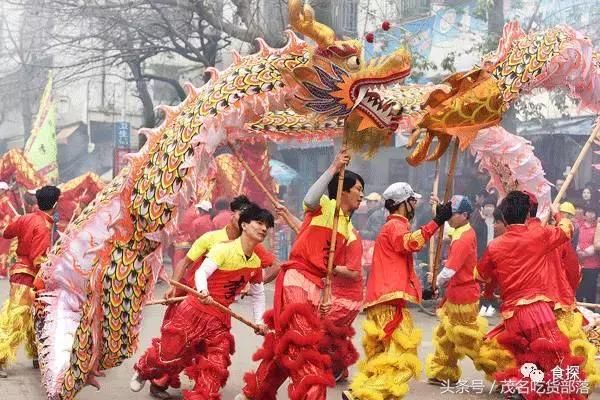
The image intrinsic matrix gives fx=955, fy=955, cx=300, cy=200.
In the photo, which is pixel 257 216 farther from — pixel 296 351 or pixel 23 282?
pixel 23 282

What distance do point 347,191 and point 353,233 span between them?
84cm

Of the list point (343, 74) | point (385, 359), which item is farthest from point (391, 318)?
point (343, 74)

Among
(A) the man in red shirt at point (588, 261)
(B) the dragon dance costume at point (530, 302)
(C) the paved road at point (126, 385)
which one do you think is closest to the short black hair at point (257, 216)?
(B) the dragon dance costume at point (530, 302)

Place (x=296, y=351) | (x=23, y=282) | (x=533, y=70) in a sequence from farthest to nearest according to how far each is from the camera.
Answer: (x=23, y=282), (x=533, y=70), (x=296, y=351)

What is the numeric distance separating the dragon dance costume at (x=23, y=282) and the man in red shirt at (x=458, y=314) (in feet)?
11.1

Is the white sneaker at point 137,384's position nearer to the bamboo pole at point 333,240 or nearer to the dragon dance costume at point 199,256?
the dragon dance costume at point 199,256

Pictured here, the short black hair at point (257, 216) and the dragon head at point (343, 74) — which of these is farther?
the short black hair at point (257, 216)

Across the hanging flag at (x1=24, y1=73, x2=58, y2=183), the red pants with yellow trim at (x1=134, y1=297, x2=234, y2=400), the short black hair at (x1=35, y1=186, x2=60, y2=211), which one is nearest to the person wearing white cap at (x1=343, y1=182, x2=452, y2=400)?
the red pants with yellow trim at (x1=134, y1=297, x2=234, y2=400)

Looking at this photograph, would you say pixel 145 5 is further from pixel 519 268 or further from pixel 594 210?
pixel 519 268

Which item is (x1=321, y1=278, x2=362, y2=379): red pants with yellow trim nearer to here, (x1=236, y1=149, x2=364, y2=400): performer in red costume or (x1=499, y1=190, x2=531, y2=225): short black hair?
(x1=236, y1=149, x2=364, y2=400): performer in red costume

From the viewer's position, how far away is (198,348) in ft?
21.7

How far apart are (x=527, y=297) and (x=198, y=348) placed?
227 cm

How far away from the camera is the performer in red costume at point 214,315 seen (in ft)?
20.8

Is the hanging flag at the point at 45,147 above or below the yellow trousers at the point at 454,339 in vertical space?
below
